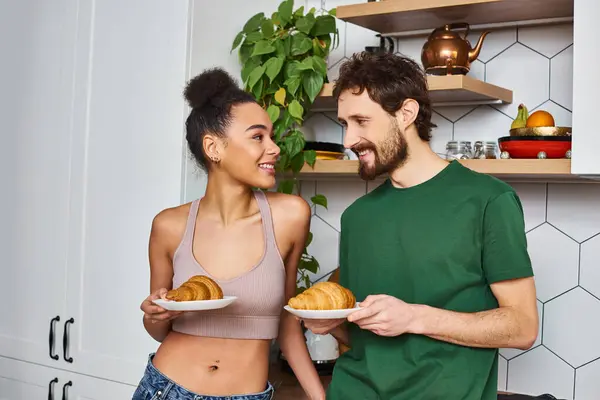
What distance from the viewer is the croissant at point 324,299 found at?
4.46ft

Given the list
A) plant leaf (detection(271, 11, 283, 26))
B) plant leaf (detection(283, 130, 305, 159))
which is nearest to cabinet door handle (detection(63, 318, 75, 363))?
plant leaf (detection(283, 130, 305, 159))

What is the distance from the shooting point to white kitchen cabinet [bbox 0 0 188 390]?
2.14 m

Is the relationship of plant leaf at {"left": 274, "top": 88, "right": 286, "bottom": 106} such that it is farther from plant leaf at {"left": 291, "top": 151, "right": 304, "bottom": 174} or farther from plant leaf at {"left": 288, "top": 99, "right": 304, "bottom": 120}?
plant leaf at {"left": 291, "top": 151, "right": 304, "bottom": 174}

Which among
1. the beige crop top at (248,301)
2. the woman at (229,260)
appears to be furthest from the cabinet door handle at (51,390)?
the beige crop top at (248,301)

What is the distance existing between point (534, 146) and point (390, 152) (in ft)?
1.71

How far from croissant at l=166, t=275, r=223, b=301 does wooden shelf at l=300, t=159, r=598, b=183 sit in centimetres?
65

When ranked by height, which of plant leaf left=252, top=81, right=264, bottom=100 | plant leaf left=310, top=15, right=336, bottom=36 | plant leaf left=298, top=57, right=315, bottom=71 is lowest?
plant leaf left=252, top=81, right=264, bottom=100

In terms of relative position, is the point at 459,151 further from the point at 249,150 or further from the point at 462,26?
the point at 249,150

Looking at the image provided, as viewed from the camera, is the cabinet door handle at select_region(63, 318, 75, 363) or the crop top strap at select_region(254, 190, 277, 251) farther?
the cabinet door handle at select_region(63, 318, 75, 363)

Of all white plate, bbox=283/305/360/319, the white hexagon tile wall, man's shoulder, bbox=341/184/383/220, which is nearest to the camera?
white plate, bbox=283/305/360/319

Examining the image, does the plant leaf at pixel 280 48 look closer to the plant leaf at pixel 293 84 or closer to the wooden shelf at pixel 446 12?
the plant leaf at pixel 293 84

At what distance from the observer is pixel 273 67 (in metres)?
2.11

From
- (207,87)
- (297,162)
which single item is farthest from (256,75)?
(207,87)

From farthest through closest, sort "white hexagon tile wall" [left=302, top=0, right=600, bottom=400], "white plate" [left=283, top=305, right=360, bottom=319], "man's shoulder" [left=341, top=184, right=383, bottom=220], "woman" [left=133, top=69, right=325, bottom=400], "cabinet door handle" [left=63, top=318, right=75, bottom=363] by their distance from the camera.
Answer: "cabinet door handle" [left=63, top=318, right=75, bottom=363] < "white hexagon tile wall" [left=302, top=0, right=600, bottom=400] < "woman" [left=133, top=69, right=325, bottom=400] < "man's shoulder" [left=341, top=184, right=383, bottom=220] < "white plate" [left=283, top=305, right=360, bottom=319]
